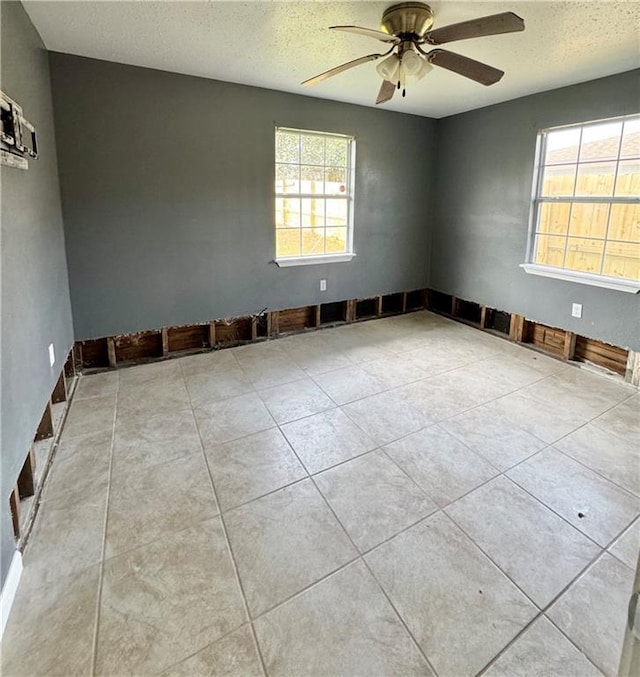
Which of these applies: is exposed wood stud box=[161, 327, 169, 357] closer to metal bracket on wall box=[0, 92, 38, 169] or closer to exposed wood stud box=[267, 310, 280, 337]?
exposed wood stud box=[267, 310, 280, 337]

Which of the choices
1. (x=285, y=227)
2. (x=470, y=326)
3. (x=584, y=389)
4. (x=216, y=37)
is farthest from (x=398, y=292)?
(x=216, y=37)

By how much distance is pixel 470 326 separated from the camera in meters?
4.93

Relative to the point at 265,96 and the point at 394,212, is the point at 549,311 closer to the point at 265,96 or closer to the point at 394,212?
the point at 394,212

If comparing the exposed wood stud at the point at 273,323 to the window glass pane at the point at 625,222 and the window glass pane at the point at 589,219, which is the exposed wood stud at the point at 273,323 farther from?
the window glass pane at the point at 625,222

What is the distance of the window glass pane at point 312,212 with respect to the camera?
440cm

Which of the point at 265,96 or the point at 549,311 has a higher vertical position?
the point at 265,96

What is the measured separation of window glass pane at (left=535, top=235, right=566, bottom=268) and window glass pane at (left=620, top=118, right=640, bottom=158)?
0.84 metres

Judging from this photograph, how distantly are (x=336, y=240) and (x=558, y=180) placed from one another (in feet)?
7.62

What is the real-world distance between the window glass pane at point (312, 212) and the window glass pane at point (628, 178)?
9.06ft

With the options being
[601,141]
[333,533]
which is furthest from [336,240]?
[333,533]

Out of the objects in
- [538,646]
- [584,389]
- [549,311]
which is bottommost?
[538,646]

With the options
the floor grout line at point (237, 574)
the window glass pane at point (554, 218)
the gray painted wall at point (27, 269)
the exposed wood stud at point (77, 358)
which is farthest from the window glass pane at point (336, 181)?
the floor grout line at point (237, 574)

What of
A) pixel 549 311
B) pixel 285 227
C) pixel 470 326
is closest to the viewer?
pixel 549 311

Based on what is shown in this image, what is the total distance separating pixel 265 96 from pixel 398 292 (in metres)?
2.77
